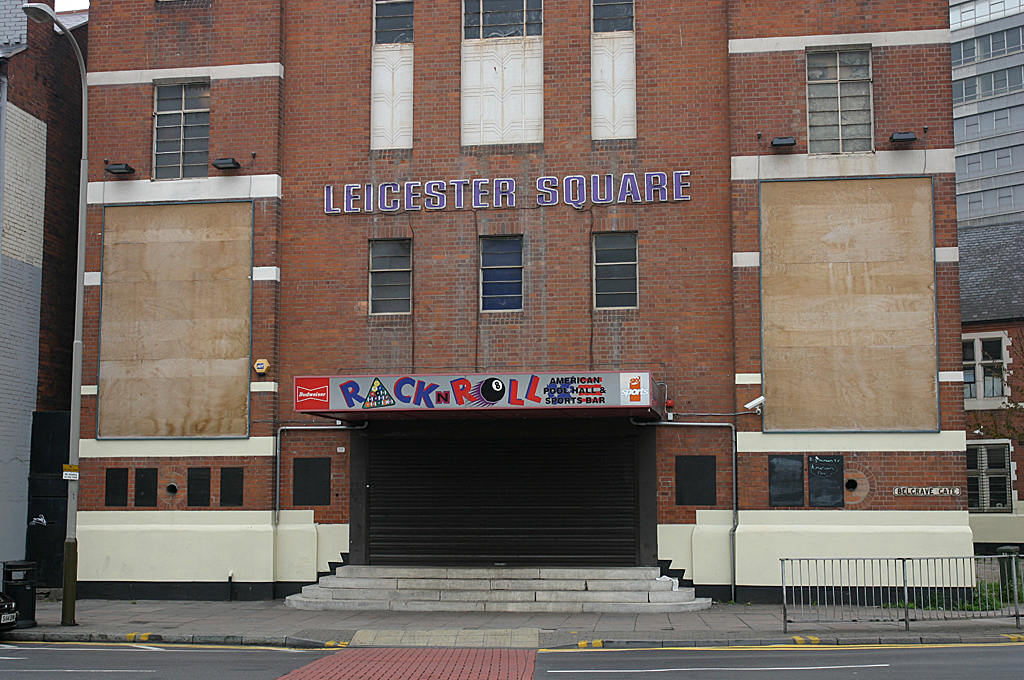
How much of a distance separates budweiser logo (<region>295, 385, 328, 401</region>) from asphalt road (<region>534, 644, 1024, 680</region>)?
664 centimetres

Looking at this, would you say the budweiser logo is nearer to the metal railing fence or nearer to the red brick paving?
the red brick paving

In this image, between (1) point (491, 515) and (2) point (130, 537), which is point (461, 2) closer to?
(1) point (491, 515)

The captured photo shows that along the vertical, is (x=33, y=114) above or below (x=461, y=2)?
below

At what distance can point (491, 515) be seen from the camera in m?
21.0

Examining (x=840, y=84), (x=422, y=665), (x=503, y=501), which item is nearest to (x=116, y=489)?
(x=503, y=501)

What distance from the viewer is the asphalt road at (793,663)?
12.6 meters

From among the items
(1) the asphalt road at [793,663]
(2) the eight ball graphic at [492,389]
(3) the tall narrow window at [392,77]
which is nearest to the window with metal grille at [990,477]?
(1) the asphalt road at [793,663]

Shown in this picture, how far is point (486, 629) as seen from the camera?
16.8 meters

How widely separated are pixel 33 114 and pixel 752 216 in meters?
16.0

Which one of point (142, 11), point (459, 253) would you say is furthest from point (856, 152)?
point (142, 11)

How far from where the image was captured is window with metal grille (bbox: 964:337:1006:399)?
1340 inches

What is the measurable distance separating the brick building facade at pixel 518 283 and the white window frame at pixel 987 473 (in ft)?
51.6

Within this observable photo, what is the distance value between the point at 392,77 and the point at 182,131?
15.7 ft

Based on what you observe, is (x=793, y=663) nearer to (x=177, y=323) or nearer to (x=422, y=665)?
(x=422, y=665)
